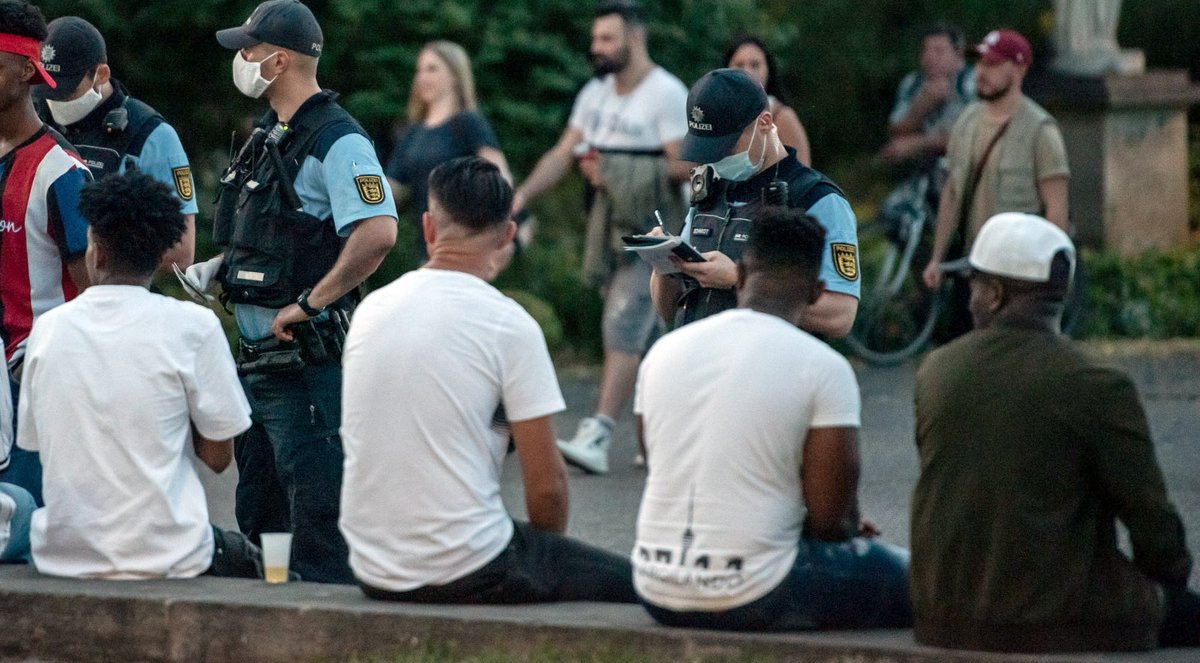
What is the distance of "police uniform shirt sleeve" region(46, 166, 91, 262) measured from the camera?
600 centimetres

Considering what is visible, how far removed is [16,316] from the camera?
240 inches

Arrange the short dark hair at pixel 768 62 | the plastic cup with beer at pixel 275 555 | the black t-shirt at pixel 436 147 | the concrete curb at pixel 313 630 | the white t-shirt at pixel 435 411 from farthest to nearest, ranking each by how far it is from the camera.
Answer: the black t-shirt at pixel 436 147 < the short dark hair at pixel 768 62 < the plastic cup with beer at pixel 275 555 < the white t-shirt at pixel 435 411 < the concrete curb at pixel 313 630

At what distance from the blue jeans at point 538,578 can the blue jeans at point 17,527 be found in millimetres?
1253

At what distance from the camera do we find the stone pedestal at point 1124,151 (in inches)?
538

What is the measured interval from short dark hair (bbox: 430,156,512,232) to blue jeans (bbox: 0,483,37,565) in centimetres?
168

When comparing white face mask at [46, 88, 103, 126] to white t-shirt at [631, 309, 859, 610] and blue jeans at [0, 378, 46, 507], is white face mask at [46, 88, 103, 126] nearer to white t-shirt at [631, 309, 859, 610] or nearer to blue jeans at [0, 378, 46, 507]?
blue jeans at [0, 378, 46, 507]

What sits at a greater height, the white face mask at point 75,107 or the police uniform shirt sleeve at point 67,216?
the white face mask at point 75,107

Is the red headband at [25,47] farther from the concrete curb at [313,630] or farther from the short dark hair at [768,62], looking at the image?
the short dark hair at [768,62]

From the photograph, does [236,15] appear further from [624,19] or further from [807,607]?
[807,607]

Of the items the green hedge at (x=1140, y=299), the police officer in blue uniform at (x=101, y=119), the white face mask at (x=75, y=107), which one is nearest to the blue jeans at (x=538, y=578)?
the police officer in blue uniform at (x=101, y=119)

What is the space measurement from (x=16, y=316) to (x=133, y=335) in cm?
110

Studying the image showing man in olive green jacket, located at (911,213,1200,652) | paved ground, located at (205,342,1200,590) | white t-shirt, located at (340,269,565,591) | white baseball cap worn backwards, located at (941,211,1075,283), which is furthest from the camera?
paved ground, located at (205,342,1200,590)

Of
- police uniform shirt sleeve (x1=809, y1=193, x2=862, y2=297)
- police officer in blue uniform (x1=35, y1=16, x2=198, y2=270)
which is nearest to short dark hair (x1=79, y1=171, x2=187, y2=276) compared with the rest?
police officer in blue uniform (x1=35, y1=16, x2=198, y2=270)

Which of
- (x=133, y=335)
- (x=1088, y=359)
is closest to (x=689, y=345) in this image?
(x=1088, y=359)
